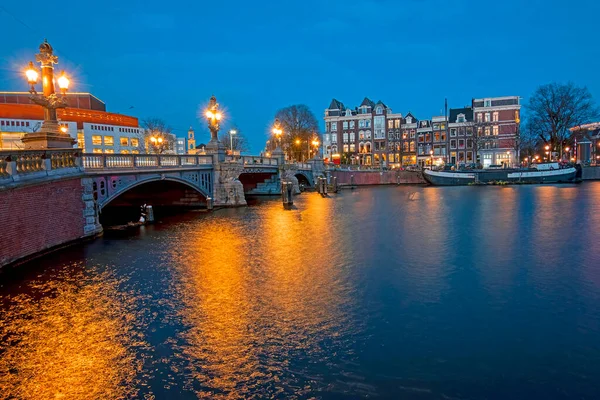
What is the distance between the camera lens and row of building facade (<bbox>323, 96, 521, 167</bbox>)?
89188 millimetres

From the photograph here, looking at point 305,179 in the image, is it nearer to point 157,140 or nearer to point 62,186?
point 157,140

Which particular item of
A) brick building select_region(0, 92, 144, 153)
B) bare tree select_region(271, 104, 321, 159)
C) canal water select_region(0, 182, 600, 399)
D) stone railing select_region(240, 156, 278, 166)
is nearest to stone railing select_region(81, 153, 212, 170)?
canal water select_region(0, 182, 600, 399)

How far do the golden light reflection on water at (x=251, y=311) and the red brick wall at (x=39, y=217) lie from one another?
17.4 ft

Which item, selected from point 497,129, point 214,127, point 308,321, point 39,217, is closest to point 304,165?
point 214,127

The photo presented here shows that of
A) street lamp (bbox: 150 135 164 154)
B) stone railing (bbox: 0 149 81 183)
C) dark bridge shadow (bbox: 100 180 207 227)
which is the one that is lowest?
dark bridge shadow (bbox: 100 180 207 227)

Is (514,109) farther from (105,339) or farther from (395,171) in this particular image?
(105,339)

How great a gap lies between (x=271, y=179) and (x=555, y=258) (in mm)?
39743

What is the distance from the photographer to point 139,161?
27.2 meters

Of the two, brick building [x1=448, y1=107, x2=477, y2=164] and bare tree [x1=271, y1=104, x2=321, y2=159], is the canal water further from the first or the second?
brick building [x1=448, y1=107, x2=477, y2=164]

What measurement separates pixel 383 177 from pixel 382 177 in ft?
0.59

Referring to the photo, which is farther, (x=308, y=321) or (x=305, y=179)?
(x=305, y=179)

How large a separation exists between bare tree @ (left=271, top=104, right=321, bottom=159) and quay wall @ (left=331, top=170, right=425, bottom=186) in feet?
42.6

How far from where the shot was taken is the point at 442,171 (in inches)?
2881

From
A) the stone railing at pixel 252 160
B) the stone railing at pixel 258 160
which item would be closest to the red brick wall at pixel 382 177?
the stone railing at pixel 258 160
